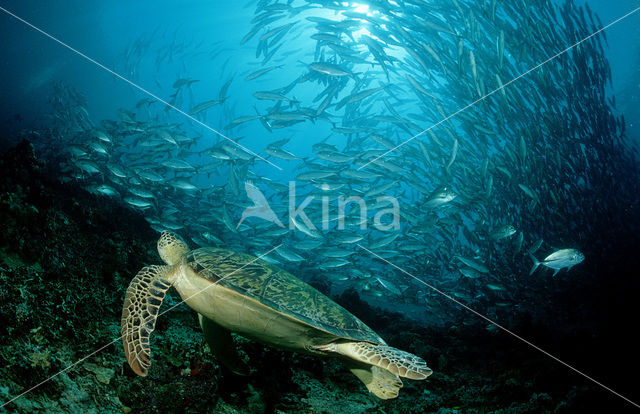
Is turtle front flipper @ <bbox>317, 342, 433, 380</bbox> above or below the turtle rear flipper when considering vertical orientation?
above

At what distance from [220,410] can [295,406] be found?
0.71 m

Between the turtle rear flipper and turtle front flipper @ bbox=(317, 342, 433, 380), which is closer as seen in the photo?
turtle front flipper @ bbox=(317, 342, 433, 380)

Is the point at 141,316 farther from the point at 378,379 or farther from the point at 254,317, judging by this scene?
the point at 378,379

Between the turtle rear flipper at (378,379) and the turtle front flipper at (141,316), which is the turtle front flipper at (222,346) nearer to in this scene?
the turtle front flipper at (141,316)

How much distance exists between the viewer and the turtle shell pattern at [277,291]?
2.43 meters

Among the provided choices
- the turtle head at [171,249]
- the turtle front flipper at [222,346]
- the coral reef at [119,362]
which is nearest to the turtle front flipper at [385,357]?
the coral reef at [119,362]

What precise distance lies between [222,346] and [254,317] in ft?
2.11

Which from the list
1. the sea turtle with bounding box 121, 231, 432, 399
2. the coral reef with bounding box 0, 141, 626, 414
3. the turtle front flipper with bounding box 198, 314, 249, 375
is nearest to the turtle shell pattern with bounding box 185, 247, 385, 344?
the sea turtle with bounding box 121, 231, 432, 399

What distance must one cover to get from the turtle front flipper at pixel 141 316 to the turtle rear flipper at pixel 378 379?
1.80 meters

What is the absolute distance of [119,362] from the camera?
237 centimetres

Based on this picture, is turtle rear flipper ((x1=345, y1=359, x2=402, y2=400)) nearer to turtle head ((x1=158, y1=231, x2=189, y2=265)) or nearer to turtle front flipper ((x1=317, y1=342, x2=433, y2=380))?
turtle front flipper ((x1=317, y1=342, x2=433, y2=380))

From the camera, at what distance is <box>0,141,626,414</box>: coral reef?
80.1 inches

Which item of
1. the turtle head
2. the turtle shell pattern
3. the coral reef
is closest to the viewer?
the coral reef

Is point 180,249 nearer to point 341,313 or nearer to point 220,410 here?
point 220,410
